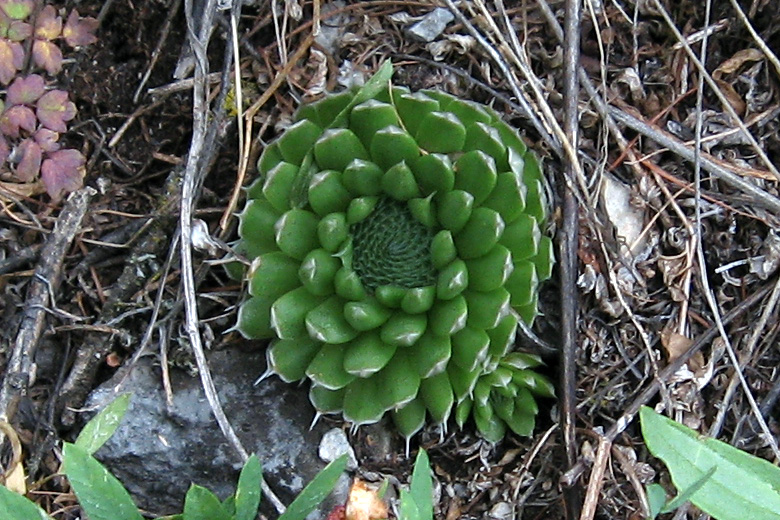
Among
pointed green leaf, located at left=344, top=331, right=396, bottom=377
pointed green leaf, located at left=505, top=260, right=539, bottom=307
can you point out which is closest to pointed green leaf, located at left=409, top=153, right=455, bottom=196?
pointed green leaf, located at left=505, top=260, right=539, bottom=307

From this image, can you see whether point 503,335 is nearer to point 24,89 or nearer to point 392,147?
point 392,147

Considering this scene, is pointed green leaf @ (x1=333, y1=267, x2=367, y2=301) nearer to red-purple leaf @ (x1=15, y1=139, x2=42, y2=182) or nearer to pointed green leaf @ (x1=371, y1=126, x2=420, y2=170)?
pointed green leaf @ (x1=371, y1=126, x2=420, y2=170)

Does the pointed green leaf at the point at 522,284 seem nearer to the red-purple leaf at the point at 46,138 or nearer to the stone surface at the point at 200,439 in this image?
the stone surface at the point at 200,439

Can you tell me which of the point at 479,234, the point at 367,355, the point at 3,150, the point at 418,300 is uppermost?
the point at 3,150

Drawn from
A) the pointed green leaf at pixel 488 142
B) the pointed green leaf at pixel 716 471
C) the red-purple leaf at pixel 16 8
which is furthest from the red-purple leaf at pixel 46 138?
the pointed green leaf at pixel 716 471

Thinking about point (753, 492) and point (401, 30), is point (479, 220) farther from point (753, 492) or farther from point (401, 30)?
point (753, 492)

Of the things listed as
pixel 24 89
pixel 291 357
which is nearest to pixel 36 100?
pixel 24 89
